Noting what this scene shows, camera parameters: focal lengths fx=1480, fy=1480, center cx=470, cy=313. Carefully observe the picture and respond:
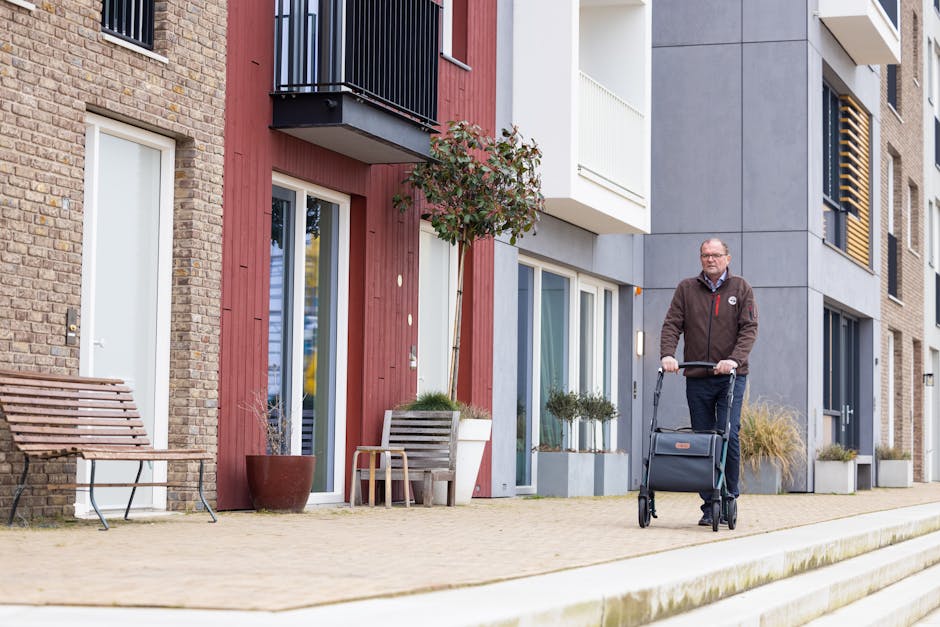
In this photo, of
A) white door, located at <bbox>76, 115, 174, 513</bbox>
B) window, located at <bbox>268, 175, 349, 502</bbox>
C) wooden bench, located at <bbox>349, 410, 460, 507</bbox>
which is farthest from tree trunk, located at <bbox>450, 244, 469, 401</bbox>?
white door, located at <bbox>76, 115, 174, 513</bbox>

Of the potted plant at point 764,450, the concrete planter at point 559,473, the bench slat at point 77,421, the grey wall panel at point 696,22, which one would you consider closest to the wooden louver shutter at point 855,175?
the grey wall panel at point 696,22

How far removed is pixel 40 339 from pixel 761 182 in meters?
12.2

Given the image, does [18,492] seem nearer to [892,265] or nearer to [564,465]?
[564,465]

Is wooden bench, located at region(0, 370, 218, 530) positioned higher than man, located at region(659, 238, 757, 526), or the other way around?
man, located at region(659, 238, 757, 526)

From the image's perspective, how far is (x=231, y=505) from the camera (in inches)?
405

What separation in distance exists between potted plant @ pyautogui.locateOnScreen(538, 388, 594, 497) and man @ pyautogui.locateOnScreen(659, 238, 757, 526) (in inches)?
205

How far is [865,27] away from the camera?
1981 centimetres

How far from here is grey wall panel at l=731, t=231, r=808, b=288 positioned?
1880cm

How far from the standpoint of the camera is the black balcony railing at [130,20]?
9.62 meters

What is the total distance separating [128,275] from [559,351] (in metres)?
7.68

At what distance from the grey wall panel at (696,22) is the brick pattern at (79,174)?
33.1 ft

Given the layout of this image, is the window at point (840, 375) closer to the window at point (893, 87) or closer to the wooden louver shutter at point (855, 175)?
the wooden louver shutter at point (855, 175)

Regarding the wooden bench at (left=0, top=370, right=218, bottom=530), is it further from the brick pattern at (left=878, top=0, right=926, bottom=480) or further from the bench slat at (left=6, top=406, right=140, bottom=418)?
the brick pattern at (left=878, top=0, right=926, bottom=480)

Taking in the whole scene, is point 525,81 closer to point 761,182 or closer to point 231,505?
point 761,182
